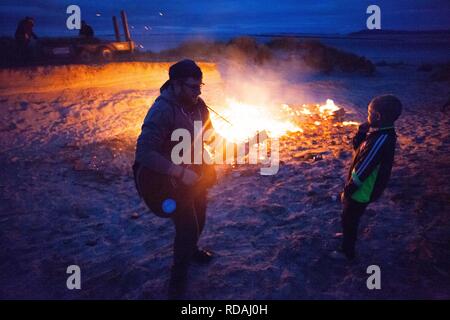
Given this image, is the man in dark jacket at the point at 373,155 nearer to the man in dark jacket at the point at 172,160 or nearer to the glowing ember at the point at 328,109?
the man in dark jacket at the point at 172,160

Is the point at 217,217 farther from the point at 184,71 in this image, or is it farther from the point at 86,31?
the point at 86,31

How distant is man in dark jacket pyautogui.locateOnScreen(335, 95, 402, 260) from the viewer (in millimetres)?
3182

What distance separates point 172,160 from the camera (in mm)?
2953

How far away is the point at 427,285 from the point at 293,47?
83.9 ft

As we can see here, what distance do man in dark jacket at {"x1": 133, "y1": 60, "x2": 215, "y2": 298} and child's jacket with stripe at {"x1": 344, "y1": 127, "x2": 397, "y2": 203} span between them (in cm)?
158

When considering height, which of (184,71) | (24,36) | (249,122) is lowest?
(184,71)

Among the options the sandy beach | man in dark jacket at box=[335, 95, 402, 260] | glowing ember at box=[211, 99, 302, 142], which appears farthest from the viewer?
glowing ember at box=[211, 99, 302, 142]

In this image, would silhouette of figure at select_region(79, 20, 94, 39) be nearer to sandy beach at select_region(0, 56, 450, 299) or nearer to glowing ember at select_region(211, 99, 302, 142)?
sandy beach at select_region(0, 56, 450, 299)

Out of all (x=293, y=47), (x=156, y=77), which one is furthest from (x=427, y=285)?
(x=293, y=47)

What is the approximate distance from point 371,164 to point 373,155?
9 centimetres

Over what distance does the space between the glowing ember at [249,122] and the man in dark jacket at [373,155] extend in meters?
5.09

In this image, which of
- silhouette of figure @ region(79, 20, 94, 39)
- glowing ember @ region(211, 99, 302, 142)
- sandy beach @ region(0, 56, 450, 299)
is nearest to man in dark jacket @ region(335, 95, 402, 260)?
sandy beach @ region(0, 56, 450, 299)

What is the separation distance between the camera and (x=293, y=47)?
2652 cm

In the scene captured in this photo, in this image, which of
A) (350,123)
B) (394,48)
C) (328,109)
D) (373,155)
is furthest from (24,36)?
(394,48)
